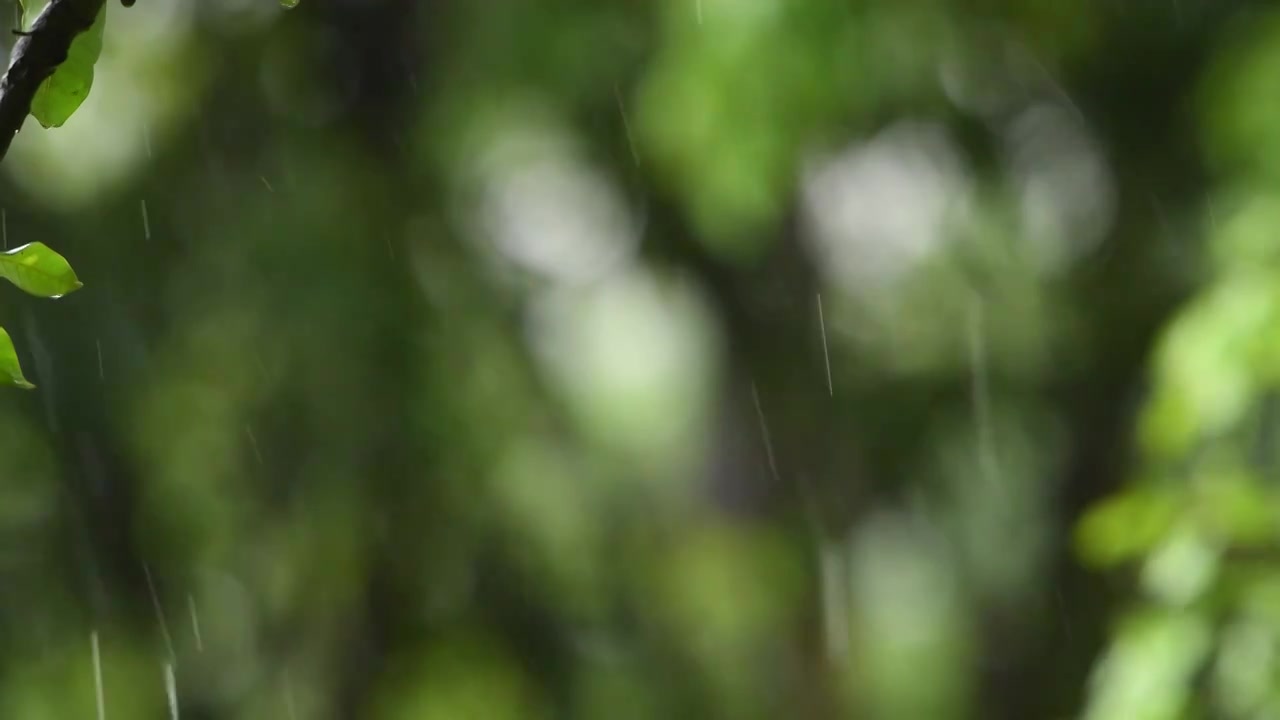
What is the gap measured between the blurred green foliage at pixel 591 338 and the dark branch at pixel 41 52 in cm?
164

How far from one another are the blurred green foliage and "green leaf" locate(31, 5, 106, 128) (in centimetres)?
160

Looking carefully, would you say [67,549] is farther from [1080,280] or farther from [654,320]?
[1080,280]

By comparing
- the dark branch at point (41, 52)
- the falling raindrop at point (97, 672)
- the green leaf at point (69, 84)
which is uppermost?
the dark branch at point (41, 52)

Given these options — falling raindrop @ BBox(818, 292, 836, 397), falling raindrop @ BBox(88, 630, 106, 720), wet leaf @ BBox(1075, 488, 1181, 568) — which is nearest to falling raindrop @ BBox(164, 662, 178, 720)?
falling raindrop @ BBox(88, 630, 106, 720)

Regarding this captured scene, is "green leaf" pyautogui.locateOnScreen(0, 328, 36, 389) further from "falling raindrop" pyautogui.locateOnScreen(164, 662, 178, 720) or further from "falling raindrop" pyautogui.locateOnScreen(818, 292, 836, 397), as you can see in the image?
"falling raindrop" pyautogui.locateOnScreen(818, 292, 836, 397)

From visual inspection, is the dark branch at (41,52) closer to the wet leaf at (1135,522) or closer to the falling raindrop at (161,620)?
the wet leaf at (1135,522)

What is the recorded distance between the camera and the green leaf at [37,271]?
54cm

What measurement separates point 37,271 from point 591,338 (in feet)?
13.3

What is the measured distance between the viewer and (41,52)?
0.48 meters

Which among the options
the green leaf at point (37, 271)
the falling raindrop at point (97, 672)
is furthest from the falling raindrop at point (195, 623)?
the green leaf at point (37, 271)

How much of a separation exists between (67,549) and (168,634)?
0.96ft

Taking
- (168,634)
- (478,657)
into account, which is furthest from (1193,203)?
(168,634)

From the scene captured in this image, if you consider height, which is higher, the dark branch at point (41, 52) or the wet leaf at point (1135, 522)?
the dark branch at point (41, 52)

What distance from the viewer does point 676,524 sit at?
4430 mm
